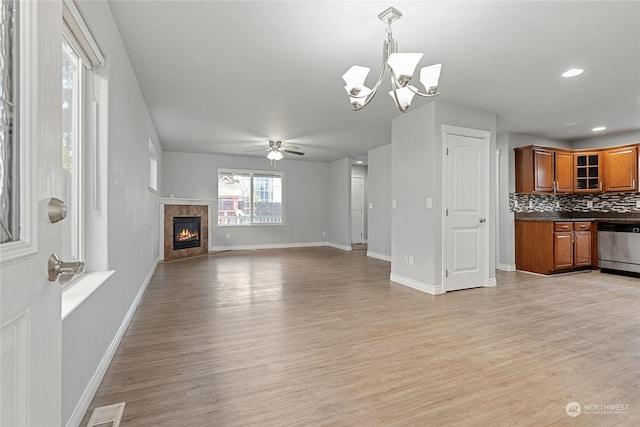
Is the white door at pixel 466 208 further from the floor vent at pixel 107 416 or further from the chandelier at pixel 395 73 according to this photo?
the floor vent at pixel 107 416

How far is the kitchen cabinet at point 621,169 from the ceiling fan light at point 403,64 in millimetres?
5506

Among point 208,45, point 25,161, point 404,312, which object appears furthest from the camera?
point 404,312

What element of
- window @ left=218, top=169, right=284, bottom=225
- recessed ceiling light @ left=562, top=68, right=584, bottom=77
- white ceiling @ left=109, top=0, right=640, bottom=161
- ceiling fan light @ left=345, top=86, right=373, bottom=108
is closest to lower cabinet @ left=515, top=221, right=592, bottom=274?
white ceiling @ left=109, top=0, right=640, bottom=161

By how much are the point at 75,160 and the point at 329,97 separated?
275 cm

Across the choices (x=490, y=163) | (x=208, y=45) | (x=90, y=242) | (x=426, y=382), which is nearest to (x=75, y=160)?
(x=90, y=242)

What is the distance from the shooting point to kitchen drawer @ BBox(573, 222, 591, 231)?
5387 mm

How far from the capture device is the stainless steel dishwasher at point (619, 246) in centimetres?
501

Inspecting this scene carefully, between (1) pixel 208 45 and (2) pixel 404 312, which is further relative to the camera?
(2) pixel 404 312

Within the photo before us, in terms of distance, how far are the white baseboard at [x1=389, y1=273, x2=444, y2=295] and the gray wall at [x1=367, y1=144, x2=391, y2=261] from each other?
2014 millimetres

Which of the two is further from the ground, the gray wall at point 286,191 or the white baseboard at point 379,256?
the gray wall at point 286,191

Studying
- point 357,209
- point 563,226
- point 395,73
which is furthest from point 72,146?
point 357,209

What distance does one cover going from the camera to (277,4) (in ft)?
7.03

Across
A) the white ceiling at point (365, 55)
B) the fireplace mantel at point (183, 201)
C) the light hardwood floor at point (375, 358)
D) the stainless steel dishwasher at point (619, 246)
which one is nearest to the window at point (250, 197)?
the fireplace mantel at point (183, 201)

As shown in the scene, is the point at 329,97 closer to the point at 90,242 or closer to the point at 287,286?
the point at 287,286
